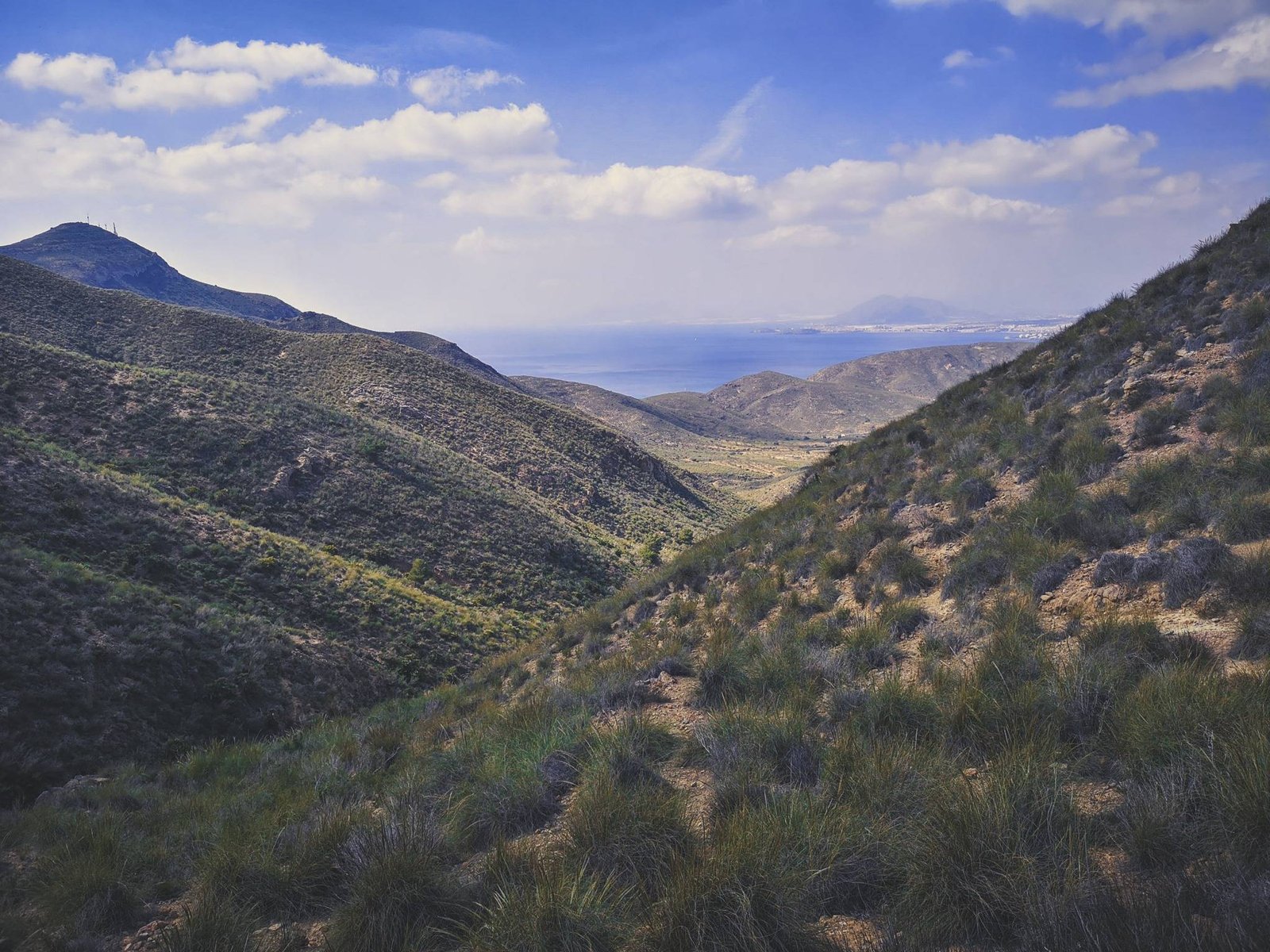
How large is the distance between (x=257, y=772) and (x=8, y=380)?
28419 mm

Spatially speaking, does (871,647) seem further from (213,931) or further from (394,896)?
(213,931)

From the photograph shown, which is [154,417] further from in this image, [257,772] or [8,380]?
[257,772]

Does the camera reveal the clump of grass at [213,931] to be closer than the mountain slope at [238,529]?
Yes

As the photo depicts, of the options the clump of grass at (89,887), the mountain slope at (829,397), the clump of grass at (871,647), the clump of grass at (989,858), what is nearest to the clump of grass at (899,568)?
the clump of grass at (871,647)

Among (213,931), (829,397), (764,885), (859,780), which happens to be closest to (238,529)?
(213,931)

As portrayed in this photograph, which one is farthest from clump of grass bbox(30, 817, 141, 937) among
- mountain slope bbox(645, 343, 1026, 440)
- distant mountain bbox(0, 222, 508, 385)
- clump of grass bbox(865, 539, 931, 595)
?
mountain slope bbox(645, 343, 1026, 440)

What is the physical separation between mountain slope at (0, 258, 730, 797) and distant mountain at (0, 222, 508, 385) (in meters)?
58.9

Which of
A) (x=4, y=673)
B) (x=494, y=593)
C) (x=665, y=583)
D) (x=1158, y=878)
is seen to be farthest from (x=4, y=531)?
(x=1158, y=878)

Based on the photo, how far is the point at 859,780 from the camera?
3549 millimetres

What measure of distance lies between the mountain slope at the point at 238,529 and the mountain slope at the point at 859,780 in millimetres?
5355

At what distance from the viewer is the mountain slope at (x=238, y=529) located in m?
12.7

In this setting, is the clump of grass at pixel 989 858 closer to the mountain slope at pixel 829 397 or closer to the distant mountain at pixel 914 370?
the mountain slope at pixel 829 397

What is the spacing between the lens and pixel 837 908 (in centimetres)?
278

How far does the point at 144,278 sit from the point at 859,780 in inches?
6642
